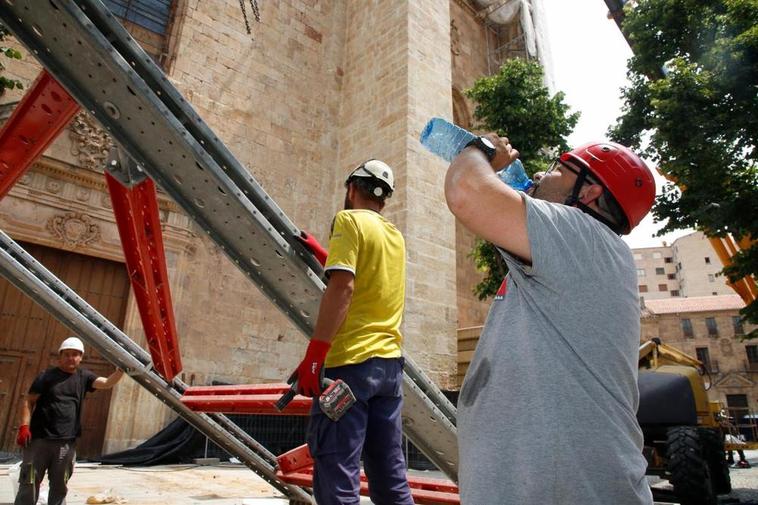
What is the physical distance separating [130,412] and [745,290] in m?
17.9

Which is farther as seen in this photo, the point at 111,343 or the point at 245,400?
the point at 111,343

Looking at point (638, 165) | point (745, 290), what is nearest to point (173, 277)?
point (638, 165)

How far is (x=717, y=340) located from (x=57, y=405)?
4950 cm

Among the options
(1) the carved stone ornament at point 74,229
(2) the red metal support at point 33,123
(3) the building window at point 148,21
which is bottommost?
(2) the red metal support at point 33,123

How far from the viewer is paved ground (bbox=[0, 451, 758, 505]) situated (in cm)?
435

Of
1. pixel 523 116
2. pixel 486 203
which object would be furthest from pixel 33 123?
pixel 523 116

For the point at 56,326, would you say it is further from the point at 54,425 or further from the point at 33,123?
the point at 33,123

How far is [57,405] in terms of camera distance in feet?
13.4

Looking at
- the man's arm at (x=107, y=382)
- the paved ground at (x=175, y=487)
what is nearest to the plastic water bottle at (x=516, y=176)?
the paved ground at (x=175, y=487)

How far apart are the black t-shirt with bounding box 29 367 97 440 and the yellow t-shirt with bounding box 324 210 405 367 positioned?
128 inches

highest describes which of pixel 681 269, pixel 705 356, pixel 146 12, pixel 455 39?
pixel 681 269

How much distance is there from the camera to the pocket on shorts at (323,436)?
1.85 meters

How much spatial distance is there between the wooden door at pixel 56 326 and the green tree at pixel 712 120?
447 inches

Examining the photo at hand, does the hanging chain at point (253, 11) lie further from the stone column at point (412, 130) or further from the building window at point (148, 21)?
the stone column at point (412, 130)
